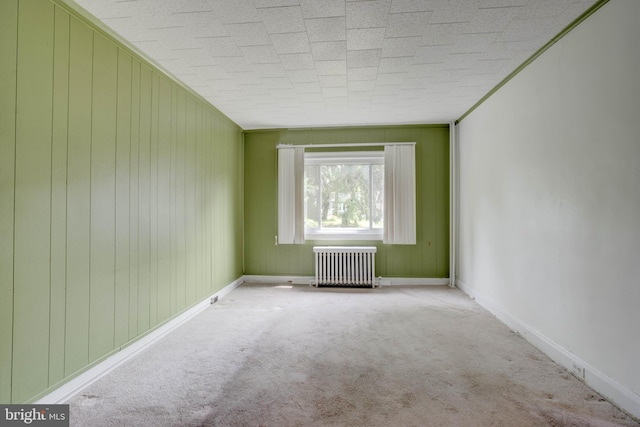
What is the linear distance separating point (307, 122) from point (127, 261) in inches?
130

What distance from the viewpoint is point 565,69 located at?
2416 millimetres

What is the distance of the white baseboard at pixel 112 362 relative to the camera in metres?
1.97

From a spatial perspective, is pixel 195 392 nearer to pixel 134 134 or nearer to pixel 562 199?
pixel 134 134

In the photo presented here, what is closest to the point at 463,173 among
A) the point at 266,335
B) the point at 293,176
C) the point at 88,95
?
the point at 293,176

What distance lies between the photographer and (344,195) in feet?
17.6

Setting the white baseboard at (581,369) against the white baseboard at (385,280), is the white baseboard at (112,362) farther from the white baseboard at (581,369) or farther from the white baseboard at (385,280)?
the white baseboard at (581,369)

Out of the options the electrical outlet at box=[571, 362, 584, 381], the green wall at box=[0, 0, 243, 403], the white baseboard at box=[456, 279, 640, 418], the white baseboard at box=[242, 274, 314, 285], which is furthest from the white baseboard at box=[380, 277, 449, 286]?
the green wall at box=[0, 0, 243, 403]

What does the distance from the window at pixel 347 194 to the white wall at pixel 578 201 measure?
161cm

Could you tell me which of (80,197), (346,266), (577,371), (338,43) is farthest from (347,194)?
(80,197)

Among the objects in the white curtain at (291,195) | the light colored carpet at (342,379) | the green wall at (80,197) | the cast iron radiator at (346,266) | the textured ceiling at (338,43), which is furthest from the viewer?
the white curtain at (291,195)

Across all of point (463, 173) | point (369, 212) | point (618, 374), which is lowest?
point (618, 374)

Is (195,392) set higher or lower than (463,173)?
lower

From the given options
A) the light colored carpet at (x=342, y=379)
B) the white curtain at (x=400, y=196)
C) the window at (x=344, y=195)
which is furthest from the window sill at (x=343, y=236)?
the light colored carpet at (x=342, y=379)

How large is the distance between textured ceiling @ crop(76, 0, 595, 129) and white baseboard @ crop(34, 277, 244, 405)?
253 cm
